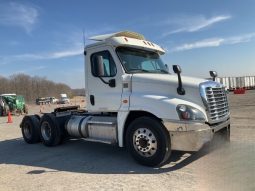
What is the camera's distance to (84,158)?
845cm

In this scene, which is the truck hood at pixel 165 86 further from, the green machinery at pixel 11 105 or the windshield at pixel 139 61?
the green machinery at pixel 11 105

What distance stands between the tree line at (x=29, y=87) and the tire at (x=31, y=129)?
9294 cm

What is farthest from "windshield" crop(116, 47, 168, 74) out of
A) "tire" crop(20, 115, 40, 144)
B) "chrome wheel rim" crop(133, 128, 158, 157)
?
"tire" crop(20, 115, 40, 144)

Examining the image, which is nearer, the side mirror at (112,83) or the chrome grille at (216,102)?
the chrome grille at (216,102)

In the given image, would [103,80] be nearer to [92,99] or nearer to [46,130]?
[92,99]

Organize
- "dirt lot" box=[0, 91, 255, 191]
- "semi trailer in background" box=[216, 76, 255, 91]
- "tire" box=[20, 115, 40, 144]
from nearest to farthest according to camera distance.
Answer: "dirt lot" box=[0, 91, 255, 191] < "tire" box=[20, 115, 40, 144] < "semi trailer in background" box=[216, 76, 255, 91]

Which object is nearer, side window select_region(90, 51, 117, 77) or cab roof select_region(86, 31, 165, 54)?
side window select_region(90, 51, 117, 77)

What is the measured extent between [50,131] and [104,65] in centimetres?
339

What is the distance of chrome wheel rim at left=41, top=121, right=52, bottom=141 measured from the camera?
35.0 ft

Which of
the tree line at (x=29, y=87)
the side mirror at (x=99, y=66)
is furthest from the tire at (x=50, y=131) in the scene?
the tree line at (x=29, y=87)

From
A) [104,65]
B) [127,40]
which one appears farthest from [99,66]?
[127,40]

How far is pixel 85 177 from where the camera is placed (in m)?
6.65

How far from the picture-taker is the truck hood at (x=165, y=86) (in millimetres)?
7102

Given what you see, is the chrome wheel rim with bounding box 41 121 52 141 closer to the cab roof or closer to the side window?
the side window
